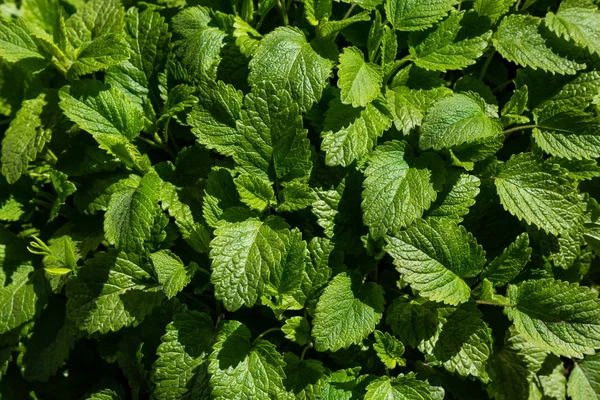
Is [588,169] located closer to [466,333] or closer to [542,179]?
[542,179]

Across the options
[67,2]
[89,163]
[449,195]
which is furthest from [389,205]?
[67,2]

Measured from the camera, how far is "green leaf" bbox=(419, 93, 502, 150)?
203cm

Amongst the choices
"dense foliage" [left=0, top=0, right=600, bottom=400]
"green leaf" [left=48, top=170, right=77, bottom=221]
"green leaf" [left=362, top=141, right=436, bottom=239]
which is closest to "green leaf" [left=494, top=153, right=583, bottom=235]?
"dense foliage" [left=0, top=0, right=600, bottom=400]

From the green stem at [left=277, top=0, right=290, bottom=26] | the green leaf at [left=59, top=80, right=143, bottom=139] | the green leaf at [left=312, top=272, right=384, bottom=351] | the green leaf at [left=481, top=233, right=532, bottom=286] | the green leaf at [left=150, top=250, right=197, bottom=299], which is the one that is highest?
the green stem at [left=277, top=0, right=290, bottom=26]

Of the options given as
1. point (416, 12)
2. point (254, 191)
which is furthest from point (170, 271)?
point (416, 12)

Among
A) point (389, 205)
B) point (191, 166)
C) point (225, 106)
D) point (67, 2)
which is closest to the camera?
point (389, 205)

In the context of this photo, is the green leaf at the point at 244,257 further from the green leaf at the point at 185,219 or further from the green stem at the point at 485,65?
the green stem at the point at 485,65

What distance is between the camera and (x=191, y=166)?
234 centimetres

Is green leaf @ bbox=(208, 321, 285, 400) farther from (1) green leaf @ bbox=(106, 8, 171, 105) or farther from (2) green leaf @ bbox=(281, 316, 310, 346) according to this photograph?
(1) green leaf @ bbox=(106, 8, 171, 105)

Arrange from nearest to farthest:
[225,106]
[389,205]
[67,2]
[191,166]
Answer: [389,205] < [225,106] < [191,166] < [67,2]

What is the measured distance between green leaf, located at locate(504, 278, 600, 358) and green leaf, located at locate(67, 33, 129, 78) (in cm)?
181

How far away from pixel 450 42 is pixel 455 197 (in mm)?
631

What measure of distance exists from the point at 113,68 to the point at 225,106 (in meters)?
0.61

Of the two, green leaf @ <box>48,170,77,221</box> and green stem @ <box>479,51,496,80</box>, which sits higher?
green stem @ <box>479,51,496,80</box>
